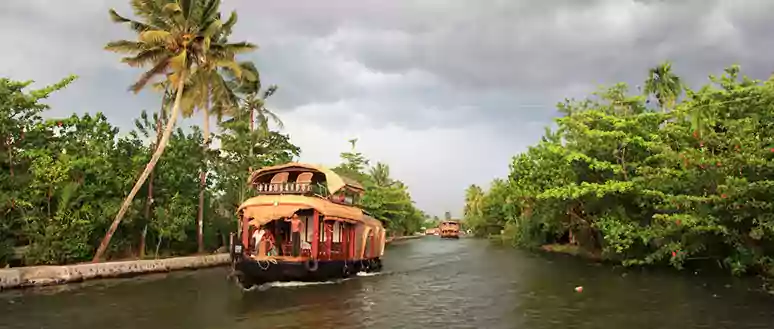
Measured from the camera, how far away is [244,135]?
1446 inches

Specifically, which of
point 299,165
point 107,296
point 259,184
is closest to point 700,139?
point 299,165

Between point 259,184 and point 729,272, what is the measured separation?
20225 millimetres

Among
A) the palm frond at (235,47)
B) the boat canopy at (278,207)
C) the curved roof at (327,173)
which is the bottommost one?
the boat canopy at (278,207)

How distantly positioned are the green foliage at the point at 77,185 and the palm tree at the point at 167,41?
1155 mm

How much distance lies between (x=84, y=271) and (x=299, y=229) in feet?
29.3

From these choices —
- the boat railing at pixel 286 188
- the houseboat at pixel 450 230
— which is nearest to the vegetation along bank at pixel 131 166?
the boat railing at pixel 286 188

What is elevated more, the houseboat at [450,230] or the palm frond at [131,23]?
the palm frond at [131,23]

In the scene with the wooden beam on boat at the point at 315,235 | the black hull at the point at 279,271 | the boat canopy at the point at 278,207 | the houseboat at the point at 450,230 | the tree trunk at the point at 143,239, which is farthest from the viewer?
the houseboat at the point at 450,230

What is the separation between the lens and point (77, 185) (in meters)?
24.2

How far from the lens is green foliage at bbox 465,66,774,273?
20219 millimetres

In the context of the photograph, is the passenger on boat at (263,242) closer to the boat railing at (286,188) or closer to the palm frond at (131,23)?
the boat railing at (286,188)

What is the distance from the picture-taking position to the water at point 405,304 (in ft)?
45.1

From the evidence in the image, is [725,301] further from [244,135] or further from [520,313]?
[244,135]

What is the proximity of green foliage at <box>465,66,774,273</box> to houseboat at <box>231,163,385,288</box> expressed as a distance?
1219 centimetres
